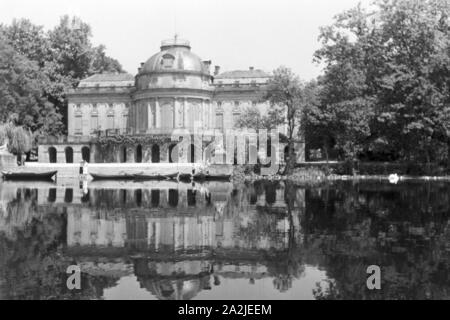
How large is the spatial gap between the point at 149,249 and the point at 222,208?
8863mm

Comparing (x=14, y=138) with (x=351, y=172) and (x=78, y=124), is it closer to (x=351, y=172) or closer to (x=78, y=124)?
(x=78, y=124)

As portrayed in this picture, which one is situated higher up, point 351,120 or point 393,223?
point 351,120

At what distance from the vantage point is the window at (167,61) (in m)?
55.1

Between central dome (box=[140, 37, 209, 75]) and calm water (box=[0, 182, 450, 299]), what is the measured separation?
3405 cm

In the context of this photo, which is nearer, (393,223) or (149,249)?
(149,249)

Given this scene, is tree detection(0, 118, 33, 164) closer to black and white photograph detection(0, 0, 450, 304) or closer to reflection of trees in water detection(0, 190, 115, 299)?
black and white photograph detection(0, 0, 450, 304)

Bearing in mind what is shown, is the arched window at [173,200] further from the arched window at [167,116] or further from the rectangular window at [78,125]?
the rectangular window at [78,125]

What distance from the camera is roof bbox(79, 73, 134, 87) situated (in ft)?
200

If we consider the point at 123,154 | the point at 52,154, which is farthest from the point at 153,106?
the point at 52,154

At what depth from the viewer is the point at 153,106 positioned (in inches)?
2180

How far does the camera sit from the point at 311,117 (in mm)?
43281

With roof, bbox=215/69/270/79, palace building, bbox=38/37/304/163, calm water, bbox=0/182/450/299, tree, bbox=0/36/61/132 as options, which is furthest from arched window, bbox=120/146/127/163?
calm water, bbox=0/182/450/299

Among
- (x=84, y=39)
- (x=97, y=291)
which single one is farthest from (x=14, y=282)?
(x=84, y=39)

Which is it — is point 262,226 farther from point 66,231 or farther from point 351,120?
point 351,120
